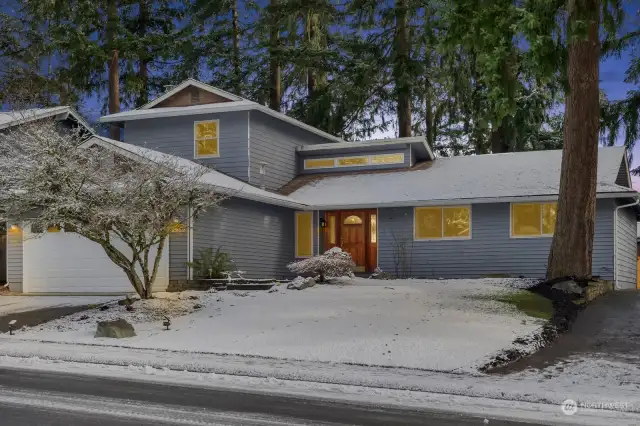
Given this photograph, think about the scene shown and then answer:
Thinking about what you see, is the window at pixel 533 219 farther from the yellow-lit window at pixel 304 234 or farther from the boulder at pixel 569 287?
the yellow-lit window at pixel 304 234

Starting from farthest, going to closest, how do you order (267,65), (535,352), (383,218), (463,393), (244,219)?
(267,65) → (383,218) → (244,219) → (535,352) → (463,393)

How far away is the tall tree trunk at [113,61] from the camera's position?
35.2 metres

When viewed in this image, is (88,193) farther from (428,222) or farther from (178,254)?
(428,222)

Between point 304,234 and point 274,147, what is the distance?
3.48 meters

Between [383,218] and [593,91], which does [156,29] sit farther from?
[593,91]

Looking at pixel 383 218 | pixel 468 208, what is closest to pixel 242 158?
pixel 383 218

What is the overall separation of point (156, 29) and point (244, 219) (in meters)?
21.5

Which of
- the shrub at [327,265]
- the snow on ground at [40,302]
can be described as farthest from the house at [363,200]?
the shrub at [327,265]

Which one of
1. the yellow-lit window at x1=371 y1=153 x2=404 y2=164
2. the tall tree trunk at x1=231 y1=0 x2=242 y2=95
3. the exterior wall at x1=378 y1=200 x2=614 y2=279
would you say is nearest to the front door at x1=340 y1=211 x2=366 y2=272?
the exterior wall at x1=378 y1=200 x2=614 y2=279

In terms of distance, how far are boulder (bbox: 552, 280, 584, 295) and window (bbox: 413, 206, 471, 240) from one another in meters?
6.49

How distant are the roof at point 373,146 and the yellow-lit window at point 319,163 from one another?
0.31 metres

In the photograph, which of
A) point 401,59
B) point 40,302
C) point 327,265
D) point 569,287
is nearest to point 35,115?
point 40,302

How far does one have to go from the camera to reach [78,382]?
891 cm

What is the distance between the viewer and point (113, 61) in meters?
36.3
